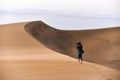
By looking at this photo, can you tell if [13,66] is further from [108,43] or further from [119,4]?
[119,4]

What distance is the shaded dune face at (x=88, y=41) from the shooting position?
7.61 ft

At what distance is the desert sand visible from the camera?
7.42 feet

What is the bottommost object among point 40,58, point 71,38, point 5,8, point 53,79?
point 53,79

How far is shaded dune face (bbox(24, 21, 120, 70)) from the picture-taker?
7.61 ft

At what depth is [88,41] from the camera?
7.76 ft

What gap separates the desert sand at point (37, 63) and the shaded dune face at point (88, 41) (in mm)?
31

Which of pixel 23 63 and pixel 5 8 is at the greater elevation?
pixel 5 8

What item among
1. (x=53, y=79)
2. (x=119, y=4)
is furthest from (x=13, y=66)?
(x=119, y=4)

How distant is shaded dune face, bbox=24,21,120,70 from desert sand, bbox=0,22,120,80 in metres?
0.03

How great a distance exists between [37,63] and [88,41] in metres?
0.42

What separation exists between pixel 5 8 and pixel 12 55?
372 mm

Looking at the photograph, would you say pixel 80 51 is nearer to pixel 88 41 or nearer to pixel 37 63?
pixel 88 41

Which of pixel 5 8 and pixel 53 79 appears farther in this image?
pixel 5 8

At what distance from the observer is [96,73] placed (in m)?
Answer: 2.26
